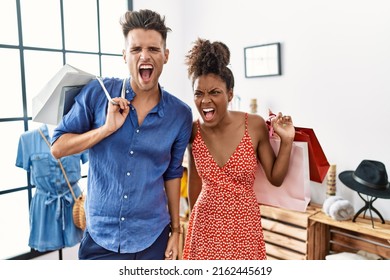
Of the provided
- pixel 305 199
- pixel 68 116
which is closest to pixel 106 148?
pixel 68 116

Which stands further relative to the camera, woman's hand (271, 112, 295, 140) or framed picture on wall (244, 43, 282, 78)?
framed picture on wall (244, 43, 282, 78)

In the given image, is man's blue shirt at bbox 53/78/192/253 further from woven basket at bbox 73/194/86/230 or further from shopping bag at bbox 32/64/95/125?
woven basket at bbox 73/194/86/230

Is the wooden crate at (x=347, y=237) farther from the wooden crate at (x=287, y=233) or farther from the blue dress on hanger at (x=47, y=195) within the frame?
the blue dress on hanger at (x=47, y=195)

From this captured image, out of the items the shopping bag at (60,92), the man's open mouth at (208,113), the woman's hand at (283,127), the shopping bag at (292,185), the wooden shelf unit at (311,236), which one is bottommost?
the wooden shelf unit at (311,236)

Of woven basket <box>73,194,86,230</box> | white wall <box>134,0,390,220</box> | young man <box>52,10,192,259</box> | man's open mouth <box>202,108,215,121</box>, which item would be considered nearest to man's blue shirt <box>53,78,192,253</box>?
young man <box>52,10,192,259</box>

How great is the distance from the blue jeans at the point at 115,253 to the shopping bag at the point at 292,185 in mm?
453

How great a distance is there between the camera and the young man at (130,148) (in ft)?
3.31

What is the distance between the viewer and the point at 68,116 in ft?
3.31

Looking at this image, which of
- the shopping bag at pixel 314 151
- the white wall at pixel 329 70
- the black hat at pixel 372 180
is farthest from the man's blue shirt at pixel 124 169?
the white wall at pixel 329 70

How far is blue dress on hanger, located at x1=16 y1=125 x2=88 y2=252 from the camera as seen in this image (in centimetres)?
181

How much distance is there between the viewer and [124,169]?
39.9 inches

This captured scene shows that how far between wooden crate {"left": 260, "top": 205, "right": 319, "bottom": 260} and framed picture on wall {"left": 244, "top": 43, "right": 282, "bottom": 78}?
2.95 feet

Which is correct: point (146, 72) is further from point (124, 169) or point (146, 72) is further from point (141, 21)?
point (124, 169)
